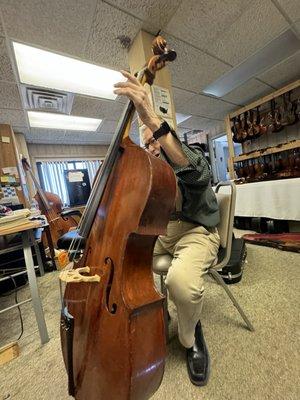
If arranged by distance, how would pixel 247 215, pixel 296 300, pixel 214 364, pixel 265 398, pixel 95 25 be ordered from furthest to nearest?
1. pixel 247 215
2. pixel 95 25
3. pixel 296 300
4. pixel 214 364
5. pixel 265 398

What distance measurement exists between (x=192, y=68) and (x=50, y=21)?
143cm

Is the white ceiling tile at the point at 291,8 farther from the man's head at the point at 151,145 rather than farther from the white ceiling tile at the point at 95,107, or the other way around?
the white ceiling tile at the point at 95,107

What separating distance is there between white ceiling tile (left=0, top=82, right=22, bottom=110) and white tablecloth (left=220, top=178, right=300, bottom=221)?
2.67m

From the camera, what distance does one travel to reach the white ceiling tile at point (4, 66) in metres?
1.60

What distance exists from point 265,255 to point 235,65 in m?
2.09

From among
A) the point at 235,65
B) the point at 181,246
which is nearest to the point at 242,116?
the point at 235,65

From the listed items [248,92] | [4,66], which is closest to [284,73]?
[248,92]

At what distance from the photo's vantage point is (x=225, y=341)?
3.03 feet

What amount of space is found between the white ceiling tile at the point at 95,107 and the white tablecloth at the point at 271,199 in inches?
77.4

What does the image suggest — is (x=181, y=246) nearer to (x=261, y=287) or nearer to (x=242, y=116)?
(x=261, y=287)

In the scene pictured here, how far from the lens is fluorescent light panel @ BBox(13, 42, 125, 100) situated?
5.72ft

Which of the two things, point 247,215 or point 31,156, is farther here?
point 31,156

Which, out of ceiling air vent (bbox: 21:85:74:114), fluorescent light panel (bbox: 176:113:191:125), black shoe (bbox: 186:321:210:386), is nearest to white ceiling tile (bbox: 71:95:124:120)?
ceiling air vent (bbox: 21:85:74:114)

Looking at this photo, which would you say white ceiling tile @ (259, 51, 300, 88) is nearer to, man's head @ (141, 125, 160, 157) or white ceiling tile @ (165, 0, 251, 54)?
white ceiling tile @ (165, 0, 251, 54)
